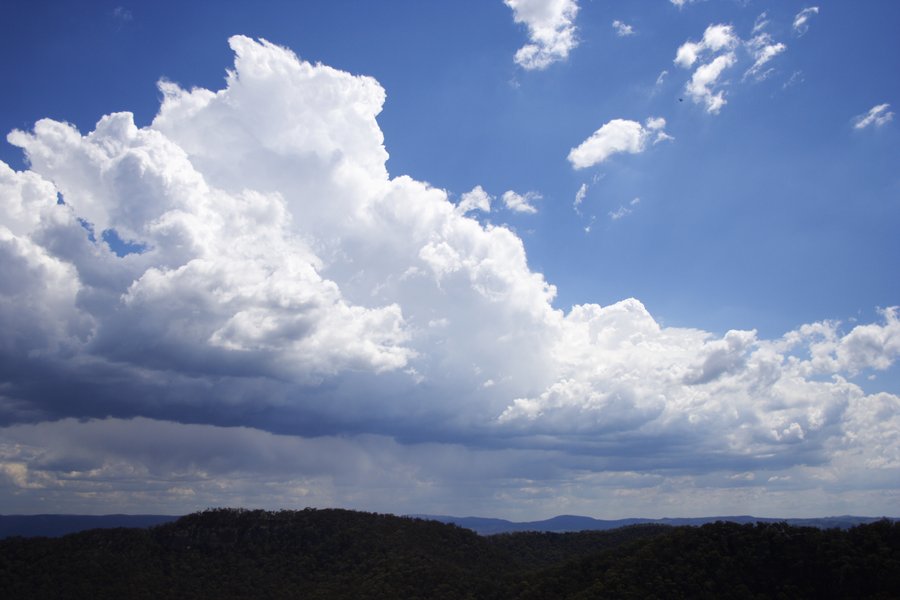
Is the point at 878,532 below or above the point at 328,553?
above

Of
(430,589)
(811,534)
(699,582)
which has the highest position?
(811,534)

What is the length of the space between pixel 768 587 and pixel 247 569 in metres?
114

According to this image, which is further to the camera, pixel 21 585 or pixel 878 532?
pixel 21 585

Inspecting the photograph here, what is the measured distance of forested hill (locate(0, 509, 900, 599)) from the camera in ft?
336

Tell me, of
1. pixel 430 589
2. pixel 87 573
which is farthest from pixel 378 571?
pixel 87 573

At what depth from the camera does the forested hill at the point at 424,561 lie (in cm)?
10256

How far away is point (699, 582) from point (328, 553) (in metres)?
94.9

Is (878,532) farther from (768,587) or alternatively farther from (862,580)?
(768,587)

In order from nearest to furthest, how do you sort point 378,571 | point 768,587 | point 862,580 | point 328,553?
point 862,580 < point 768,587 < point 378,571 < point 328,553

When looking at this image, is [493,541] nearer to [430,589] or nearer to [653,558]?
[430,589]

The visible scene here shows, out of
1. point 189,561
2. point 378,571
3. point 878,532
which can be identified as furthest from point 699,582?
point 189,561

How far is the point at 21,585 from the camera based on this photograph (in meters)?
131

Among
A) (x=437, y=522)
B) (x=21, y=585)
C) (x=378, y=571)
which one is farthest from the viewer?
(x=437, y=522)

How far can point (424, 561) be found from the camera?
501ft
